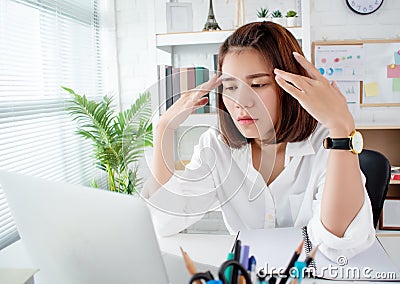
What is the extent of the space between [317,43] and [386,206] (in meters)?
1.15

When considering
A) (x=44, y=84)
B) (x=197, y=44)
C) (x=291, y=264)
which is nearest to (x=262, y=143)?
(x=291, y=264)

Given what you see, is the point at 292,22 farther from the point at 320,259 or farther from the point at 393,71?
the point at 320,259

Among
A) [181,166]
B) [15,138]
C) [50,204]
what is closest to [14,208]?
[50,204]

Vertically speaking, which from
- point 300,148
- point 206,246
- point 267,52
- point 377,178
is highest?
point 267,52

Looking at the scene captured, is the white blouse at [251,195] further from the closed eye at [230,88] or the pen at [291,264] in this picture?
the pen at [291,264]

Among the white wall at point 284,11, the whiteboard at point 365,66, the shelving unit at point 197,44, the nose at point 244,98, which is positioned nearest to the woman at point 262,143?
the nose at point 244,98

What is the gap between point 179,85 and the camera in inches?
33.1

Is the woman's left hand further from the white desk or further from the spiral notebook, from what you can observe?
the white desk

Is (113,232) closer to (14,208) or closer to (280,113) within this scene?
(14,208)

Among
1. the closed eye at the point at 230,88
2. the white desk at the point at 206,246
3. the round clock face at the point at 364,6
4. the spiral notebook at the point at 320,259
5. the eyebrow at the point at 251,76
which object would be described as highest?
the round clock face at the point at 364,6

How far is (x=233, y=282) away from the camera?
463mm

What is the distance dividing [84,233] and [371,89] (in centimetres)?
282

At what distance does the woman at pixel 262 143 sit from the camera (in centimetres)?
85

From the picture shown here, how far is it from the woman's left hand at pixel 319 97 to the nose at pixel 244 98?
7 cm
